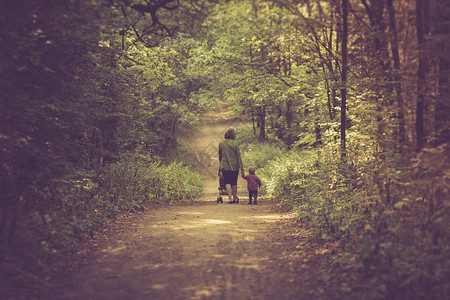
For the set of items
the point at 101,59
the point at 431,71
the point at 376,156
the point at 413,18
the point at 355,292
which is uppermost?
the point at 101,59

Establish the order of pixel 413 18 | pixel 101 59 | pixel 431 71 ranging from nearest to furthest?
1. pixel 431 71
2. pixel 413 18
3. pixel 101 59

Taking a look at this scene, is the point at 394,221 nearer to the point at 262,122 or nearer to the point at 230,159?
the point at 230,159

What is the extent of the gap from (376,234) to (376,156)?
275 cm

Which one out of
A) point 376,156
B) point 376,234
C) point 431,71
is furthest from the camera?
point 376,156

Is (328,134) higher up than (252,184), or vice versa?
(328,134)

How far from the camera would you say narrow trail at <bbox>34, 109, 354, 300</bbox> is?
506 cm

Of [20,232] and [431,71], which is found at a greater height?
[431,71]

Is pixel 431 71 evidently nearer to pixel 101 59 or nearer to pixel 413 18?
pixel 413 18

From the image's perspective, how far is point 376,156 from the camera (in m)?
8.25

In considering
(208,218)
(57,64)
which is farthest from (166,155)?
(57,64)

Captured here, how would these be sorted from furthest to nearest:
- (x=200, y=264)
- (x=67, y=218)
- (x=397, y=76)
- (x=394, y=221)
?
(x=397, y=76) < (x=67, y=218) < (x=200, y=264) < (x=394, y=221)

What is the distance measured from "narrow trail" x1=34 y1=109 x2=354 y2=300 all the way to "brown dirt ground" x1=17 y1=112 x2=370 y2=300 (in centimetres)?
1

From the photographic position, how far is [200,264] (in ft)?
20.1

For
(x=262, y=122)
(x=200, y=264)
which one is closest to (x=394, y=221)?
(x=200, y=264)
